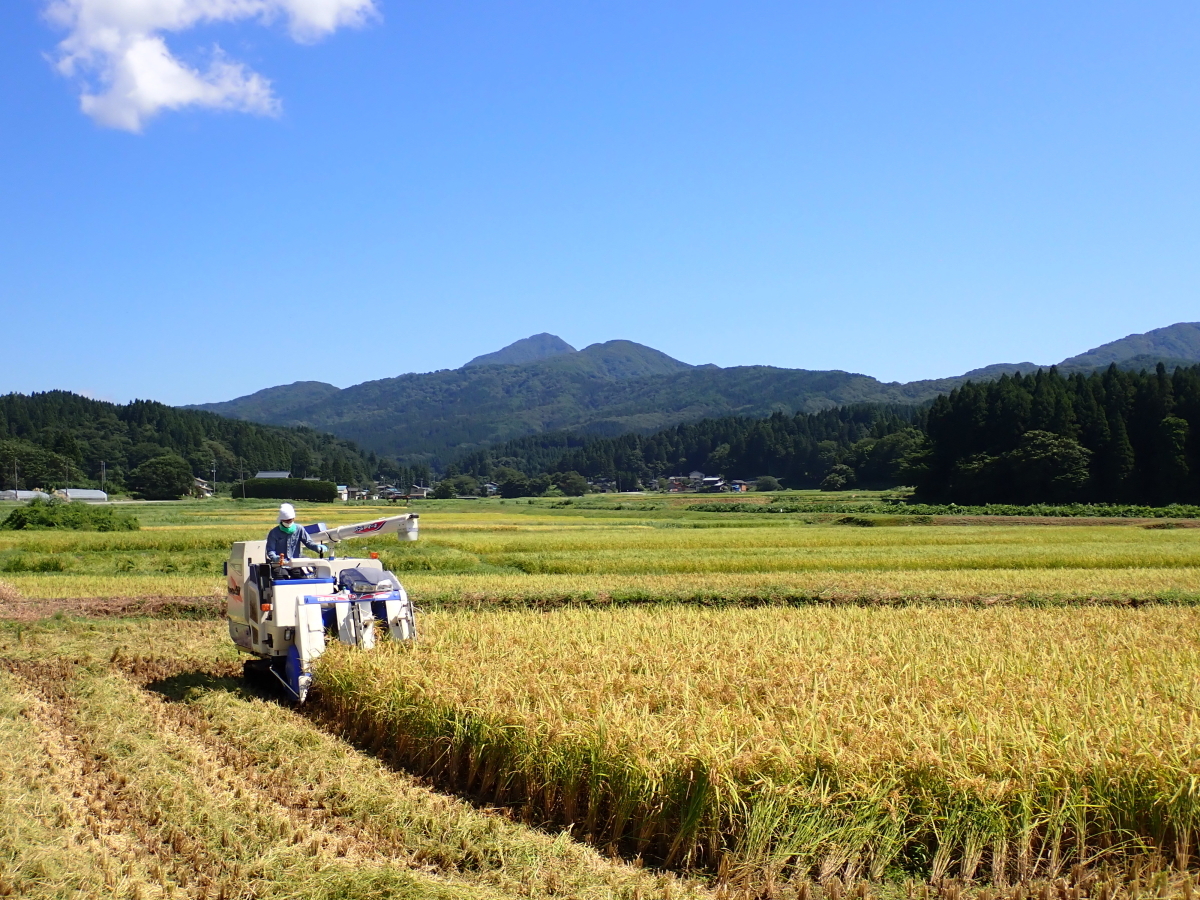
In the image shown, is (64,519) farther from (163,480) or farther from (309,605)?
(163,480)


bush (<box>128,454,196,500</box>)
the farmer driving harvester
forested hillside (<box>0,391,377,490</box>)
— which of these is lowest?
the farmer driving harvester

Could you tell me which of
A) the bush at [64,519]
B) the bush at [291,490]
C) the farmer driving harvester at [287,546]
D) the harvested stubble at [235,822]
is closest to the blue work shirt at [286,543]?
the farmer driving harvester at [287,546]

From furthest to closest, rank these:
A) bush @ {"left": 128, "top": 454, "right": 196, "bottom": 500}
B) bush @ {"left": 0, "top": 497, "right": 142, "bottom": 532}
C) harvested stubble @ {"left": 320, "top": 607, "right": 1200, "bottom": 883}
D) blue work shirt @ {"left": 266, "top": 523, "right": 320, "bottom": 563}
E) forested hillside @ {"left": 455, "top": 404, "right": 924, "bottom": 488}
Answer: forested hillside @ {"left": 455, "top": 404, "right": 924, "bottom": 488}, bush @ {"left": 128, "top": 454, "right": 196, "bottom": 500}, bush @ {"left": 0, "top": 497, "right": 142, "bottom": 532}, blue work shirt @ {"left": 266, "top": 523, "right": 320, "bottom": 563}, harvested stubble @ {"left": 320, "top": 607, "right": 1200, "bottom": 883}

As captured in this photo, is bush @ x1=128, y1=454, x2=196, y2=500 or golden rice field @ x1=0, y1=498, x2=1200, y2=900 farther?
bush @ x1=128, y1=454, x2=196, y2=500

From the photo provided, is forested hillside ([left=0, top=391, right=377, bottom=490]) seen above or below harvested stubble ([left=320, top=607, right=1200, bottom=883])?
above

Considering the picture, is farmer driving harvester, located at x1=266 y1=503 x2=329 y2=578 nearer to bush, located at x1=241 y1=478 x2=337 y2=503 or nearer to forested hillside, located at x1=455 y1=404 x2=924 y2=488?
bush, located at x1=241 y1=478 x2=337 y2=503

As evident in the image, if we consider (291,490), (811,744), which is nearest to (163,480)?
(291,490)

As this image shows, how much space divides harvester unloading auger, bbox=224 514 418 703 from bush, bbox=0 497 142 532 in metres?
31.9

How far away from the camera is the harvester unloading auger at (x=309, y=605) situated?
1109 centimetres

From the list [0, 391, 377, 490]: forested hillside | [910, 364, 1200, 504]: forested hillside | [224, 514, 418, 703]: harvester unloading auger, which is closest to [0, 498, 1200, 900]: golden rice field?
[224, 514, 418, 703]: harvester unloading auger

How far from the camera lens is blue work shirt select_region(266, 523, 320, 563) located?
1195 cm

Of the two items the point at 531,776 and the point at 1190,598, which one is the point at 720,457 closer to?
the point at 1190,598

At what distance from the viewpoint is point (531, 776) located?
775cm

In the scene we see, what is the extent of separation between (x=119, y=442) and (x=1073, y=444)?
128m
